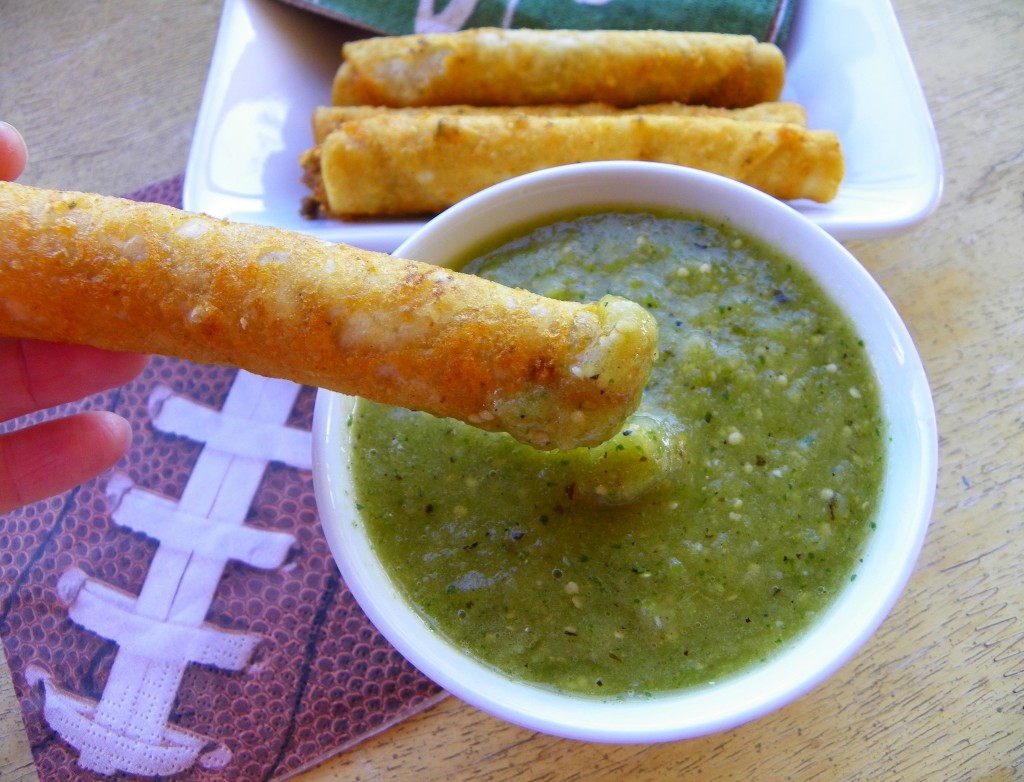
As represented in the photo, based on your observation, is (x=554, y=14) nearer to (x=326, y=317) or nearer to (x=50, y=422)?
(x=326, y=317)

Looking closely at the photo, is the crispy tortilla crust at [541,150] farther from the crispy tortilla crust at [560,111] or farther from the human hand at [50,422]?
the human hand at [50,422]

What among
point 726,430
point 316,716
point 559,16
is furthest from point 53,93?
point 726,430

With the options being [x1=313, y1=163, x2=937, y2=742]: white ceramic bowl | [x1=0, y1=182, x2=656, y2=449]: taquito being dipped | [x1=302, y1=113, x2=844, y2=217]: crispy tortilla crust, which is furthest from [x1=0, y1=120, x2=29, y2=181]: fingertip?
[x1=313, y1=163, x2=937, y2=742]: white ceramic bowl

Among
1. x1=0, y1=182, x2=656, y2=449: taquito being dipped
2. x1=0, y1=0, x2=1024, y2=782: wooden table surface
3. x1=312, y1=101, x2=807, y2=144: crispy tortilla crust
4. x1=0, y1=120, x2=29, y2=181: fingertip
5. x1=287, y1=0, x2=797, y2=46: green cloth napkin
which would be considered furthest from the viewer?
x1=287, y1=0, x2=797, y2=46: green cloth napkin

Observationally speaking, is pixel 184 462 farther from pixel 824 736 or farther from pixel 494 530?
pixel 824 736

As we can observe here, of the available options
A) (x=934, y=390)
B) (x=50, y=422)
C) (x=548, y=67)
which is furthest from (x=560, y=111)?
(x=50, y=422)

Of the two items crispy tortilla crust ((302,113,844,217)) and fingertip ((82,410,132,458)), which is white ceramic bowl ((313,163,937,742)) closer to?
crispy tortilla crust ((302,113,844,217))

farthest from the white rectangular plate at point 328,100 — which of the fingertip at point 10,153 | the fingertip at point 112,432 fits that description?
the fingertip at point 112,432
